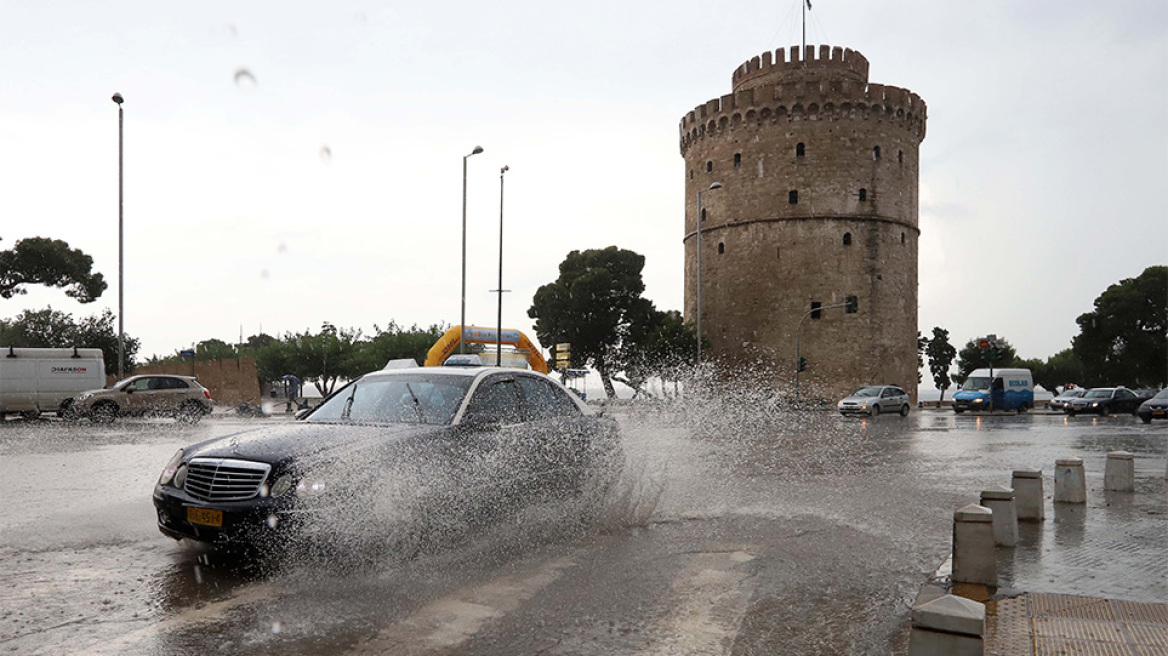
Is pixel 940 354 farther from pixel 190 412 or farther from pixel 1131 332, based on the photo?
pixel 190 412

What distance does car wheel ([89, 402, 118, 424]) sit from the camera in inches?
982

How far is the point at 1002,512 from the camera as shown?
Answer: 695 centimetres

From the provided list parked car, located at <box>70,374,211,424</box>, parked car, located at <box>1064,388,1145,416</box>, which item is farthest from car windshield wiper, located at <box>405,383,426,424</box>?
parked car, located at <box>1064,388,1145,416</box>

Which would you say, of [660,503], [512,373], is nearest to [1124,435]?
[660,503]

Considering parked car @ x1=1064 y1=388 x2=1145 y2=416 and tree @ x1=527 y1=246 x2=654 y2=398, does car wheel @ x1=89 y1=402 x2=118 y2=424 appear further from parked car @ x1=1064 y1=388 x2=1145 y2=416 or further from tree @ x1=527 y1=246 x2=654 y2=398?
tree @ x1=527 y1=246 x2=654 y2=398

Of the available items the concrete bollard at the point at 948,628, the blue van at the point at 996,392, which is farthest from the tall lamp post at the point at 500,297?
the concrete bollard at the point at 948,628

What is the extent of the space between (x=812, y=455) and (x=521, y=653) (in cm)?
1232

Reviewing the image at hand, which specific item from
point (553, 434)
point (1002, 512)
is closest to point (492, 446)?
point (553, 434)

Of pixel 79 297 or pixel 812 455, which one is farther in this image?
pixel 79 297

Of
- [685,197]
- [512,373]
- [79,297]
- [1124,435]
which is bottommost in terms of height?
[1124,435]

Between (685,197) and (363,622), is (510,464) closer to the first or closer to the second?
(363,622)

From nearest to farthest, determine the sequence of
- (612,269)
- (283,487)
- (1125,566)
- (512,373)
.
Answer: (283,487) → (1125,566) → (512,373) → (612,269)

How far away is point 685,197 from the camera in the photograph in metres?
58.7

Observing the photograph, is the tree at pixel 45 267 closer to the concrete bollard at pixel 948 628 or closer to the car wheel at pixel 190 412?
the car wheel at pixel 190 412
